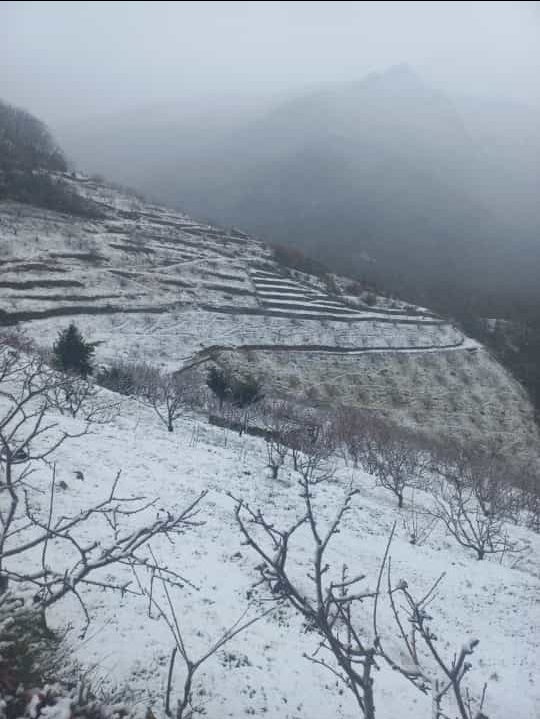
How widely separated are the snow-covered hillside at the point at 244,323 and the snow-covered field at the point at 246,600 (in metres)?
20.7

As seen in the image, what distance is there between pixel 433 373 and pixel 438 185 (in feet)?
601

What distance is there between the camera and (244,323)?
4275 cm

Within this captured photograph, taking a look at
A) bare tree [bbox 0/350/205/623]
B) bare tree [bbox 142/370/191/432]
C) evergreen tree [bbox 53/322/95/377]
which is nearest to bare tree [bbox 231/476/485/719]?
bare tree [bbox 0/350/205/623]

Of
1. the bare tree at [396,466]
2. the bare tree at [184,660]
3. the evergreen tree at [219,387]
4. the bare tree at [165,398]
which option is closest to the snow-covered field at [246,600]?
the bare tree at [184,660]

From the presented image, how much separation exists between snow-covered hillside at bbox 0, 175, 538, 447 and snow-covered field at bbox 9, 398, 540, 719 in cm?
2068

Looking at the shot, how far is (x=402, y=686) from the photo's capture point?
513 cm

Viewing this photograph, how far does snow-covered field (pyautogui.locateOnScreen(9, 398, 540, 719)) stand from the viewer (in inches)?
175

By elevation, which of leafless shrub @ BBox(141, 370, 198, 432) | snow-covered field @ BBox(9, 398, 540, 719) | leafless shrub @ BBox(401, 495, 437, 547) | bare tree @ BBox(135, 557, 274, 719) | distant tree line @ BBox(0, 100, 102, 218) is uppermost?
distant tree line @ BBox(0, 100, 102, 218)

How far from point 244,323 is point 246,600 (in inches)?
1476

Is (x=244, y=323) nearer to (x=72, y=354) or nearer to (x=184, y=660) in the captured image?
(x=72, y=354)

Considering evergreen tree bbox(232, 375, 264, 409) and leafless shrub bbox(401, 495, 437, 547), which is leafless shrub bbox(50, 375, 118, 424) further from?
leafless shrub bbox(401, 495, 437, 547)

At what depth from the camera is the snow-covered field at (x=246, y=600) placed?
446cm

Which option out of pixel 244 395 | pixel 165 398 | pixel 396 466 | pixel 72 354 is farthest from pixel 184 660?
pixel 72 354

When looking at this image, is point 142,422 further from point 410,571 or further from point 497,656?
point 497,656
